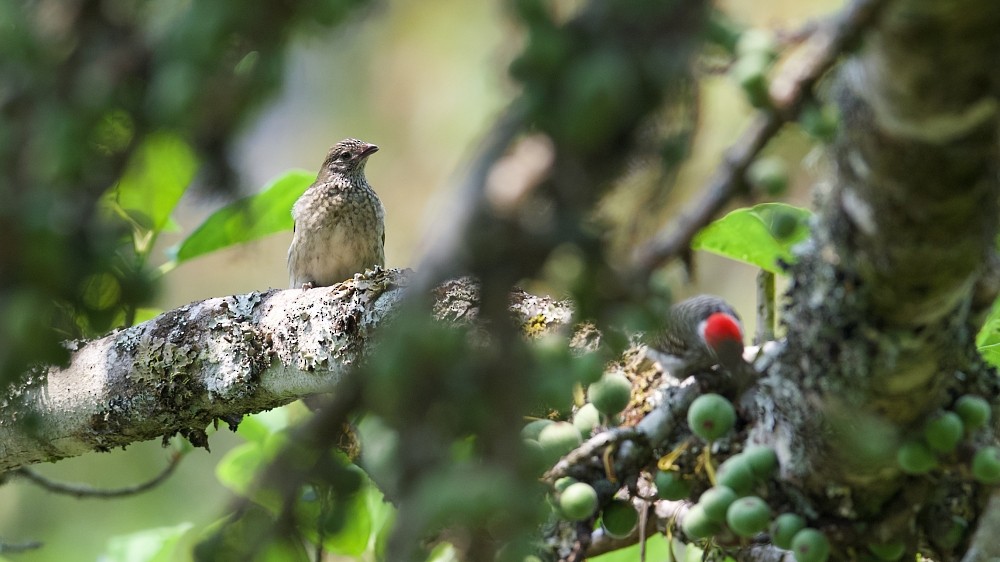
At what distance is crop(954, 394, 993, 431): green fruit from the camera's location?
175 centimetres

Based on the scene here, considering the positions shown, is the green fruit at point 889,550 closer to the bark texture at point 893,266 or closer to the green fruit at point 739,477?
the bark texture at point 893,266

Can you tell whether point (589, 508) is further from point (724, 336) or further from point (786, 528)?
point (724, 336)

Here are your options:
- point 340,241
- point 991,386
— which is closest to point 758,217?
point 991,386

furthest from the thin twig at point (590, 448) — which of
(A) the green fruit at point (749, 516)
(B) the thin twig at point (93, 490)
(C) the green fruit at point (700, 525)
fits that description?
(B) the thin twig at point (93, 490)

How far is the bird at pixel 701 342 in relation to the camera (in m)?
2.19

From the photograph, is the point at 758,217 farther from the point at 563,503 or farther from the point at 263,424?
the point at 263,424

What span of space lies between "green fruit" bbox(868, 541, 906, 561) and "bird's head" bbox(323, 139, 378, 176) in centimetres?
384

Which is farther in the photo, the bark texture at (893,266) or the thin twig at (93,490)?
the thin twig at (93,490)

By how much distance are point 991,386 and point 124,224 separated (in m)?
1.62

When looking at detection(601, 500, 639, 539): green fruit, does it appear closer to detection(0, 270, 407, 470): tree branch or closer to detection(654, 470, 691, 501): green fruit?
detection(654, 470, 691, 501): green fruit

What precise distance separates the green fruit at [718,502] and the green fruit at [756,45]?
1.06m

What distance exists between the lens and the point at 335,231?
4.98 m

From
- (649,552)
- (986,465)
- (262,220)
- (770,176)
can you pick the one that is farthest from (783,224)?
(262,220)

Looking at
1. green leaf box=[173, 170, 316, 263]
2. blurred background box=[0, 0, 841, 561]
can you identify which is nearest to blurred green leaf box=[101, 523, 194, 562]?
green leaf box=[173, 170, 316, 263]
